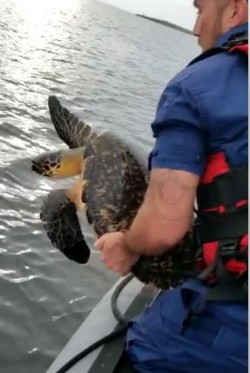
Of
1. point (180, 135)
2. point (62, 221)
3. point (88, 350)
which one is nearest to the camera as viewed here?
point (180, 135)

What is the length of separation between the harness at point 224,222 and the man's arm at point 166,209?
0.29 ft

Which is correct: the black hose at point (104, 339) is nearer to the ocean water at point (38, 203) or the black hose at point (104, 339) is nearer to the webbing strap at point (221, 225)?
the webbing strap at point (221, 225)

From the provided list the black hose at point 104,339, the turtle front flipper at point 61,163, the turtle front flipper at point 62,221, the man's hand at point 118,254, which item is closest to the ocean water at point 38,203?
the turtle front flipper at point 61,163

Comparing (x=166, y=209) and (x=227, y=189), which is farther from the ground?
(x=227, y=189)

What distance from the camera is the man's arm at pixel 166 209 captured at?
7.20 feet

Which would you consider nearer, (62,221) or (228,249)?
(228,249)

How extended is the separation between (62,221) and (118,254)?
87.6 inches

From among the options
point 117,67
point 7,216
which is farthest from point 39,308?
point 117,67

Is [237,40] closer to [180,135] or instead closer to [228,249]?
[180,135]

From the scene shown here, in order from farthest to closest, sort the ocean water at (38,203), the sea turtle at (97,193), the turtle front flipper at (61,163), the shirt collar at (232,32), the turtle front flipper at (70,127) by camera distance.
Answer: the ocean water at (38,203) → the turtle front flipper at (70,127) → the turtle front flipper at (61,163) → the sea turtle at (97,193) → the shirt collar at (232,32)

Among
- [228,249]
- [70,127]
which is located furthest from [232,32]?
[70,127]

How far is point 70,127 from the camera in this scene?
209 inches

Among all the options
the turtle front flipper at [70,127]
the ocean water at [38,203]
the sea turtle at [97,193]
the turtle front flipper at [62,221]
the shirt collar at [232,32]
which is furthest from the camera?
the ocean water at [38,203]

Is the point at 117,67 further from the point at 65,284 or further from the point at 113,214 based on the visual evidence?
the point at 113,214
